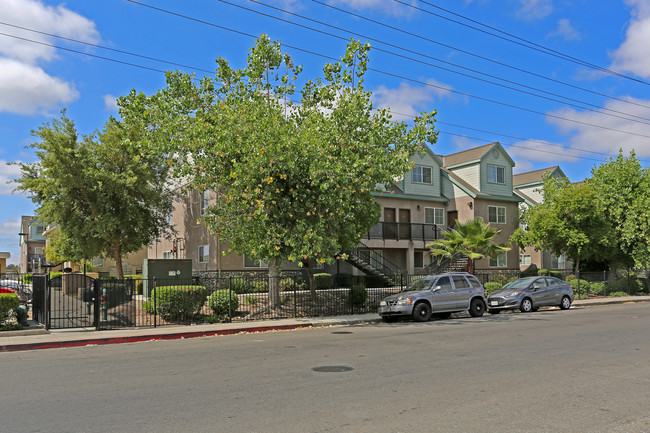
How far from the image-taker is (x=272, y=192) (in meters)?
17.5

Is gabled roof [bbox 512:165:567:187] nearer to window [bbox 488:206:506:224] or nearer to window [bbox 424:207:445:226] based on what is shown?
window [bbox 488:206:506:224]


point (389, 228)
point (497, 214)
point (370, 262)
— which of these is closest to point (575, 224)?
point (497, 214)

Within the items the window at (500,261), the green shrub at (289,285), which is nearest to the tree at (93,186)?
the green shrub at (289,285)

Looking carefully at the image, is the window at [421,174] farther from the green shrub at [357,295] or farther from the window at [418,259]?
the green shrub at [357,295]

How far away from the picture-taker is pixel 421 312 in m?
18.4

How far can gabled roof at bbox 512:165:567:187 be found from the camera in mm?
46062

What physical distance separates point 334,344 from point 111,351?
5.13 m

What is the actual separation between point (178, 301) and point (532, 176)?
126ft

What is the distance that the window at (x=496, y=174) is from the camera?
3919 cm

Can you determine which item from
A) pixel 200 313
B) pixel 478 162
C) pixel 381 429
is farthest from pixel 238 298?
pixel 478 162

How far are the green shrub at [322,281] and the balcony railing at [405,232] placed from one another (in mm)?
4264

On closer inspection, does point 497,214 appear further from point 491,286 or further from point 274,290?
point 274,290

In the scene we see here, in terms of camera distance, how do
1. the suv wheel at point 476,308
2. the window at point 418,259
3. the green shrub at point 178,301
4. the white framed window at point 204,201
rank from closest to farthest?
1. the green shrub at point 178,301
2. the suv wheel at point 476,308
3. the white framed window at point 204,201
4. the window at point 418,259

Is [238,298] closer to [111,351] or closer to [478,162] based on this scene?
[111,351]
